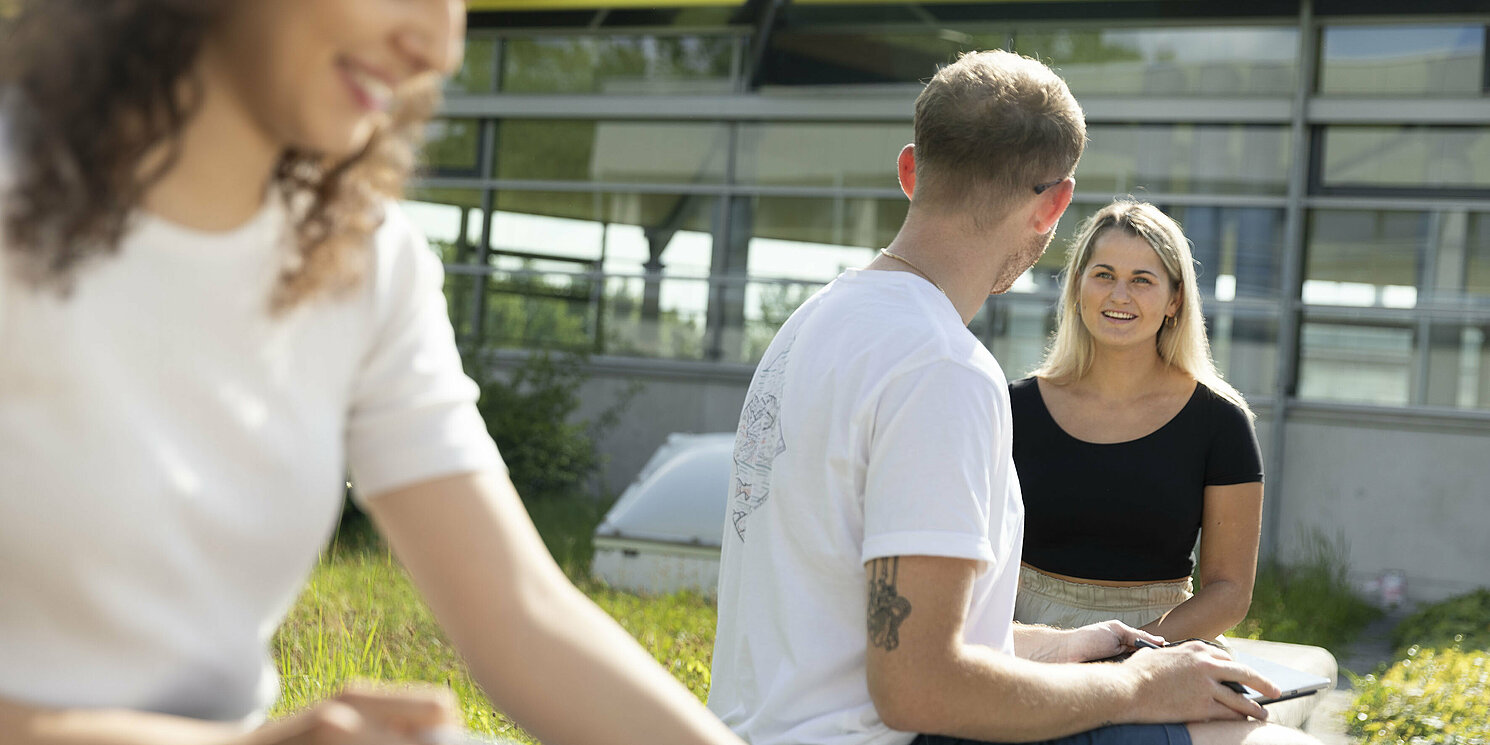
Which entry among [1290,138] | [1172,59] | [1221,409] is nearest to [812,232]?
[1172,59]

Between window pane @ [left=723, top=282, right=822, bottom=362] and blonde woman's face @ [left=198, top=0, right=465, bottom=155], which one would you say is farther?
window pane @ [left=723, top=282, right=822, bottom=362]

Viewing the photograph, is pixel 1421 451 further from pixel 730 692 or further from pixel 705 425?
pixel 730 692

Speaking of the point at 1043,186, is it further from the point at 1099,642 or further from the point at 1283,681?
the point at 1283,681

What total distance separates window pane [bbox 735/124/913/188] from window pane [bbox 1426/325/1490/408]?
4423 millimetres

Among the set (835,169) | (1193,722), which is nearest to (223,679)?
(1193,722)

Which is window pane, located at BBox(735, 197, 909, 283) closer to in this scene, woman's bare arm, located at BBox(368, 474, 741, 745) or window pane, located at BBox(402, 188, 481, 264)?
window pane, located at BBox(402, 188, 481, 264)

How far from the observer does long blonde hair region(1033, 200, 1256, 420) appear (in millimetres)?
3900

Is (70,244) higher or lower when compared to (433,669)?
higher

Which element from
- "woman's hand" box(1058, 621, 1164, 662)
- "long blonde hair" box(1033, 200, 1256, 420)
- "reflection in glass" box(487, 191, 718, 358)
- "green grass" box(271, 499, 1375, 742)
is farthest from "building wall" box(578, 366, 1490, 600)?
"woman's hand" box(1058, 621, 1164, 662)

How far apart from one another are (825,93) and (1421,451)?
5599 millimetres

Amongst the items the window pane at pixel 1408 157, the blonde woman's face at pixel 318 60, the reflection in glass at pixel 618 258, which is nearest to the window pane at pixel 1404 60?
the window pane at pixel 1408 157

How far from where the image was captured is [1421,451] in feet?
32.9

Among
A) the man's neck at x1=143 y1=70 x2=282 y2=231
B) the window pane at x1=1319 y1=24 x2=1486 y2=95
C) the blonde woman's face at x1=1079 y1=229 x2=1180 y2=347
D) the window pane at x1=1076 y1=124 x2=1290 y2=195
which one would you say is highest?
the window pane at x1=1319 y1=24 x2=1486 y2=95

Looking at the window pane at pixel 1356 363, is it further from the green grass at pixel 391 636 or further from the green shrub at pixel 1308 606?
the green grass at pixel 391 636
